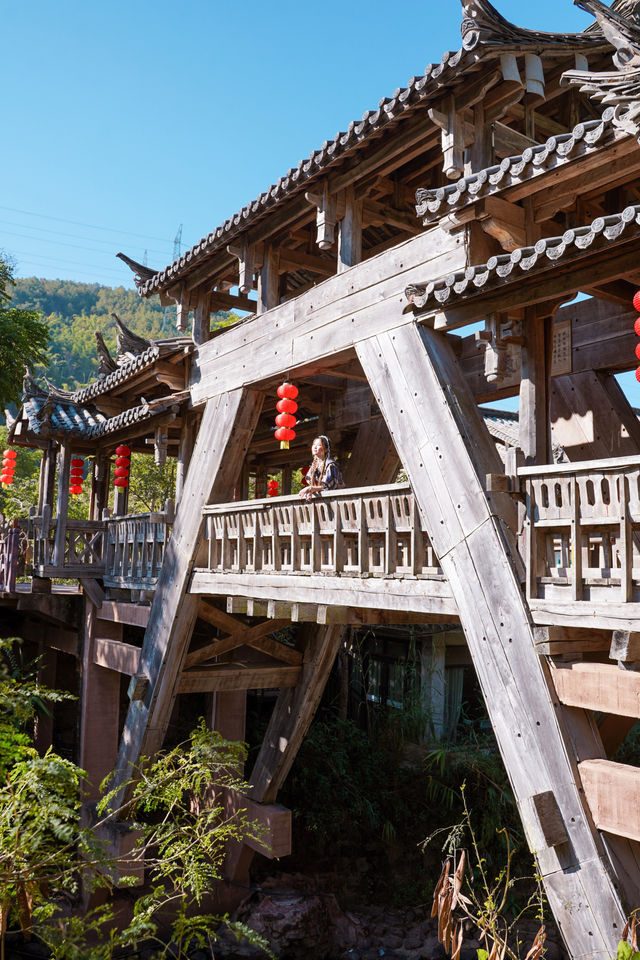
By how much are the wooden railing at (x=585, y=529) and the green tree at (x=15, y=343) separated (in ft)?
37.9

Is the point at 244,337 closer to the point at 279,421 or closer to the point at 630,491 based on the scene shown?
the point at 279,421

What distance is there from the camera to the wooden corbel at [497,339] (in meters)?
5.13

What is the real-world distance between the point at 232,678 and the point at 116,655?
6.25 ft

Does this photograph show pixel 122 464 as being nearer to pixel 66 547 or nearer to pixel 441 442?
pixel 66 547

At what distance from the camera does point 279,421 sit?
759cm

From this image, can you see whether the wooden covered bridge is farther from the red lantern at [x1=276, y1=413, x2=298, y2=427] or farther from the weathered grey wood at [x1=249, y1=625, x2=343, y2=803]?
the red lantern at [x1=276, y1=413, x2=298, y2=427]

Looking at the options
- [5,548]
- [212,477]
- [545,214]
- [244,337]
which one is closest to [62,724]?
[5,548]

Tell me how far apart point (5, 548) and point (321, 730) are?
6270mm

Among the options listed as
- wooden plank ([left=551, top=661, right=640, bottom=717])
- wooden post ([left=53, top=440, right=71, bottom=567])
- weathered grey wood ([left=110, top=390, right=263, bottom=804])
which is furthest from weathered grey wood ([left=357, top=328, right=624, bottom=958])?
wooden post ([left=53, top=440, right=71, bottom=567])

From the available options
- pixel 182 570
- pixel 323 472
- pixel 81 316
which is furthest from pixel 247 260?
pixel 81 316

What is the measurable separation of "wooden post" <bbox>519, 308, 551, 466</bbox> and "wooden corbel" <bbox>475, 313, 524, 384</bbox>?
112mm

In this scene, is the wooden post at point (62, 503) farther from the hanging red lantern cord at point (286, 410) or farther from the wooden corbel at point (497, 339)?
the wooden corbel at point (497, 339)

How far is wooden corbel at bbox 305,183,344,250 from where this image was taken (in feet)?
23.8

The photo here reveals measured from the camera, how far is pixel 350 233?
7.31m
